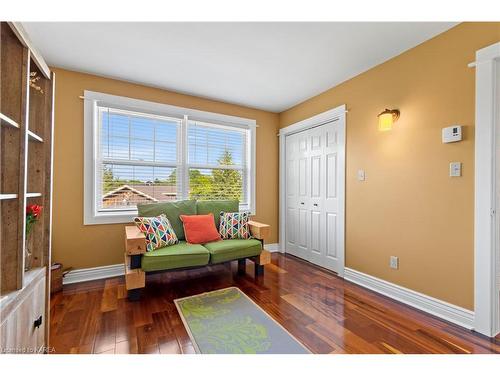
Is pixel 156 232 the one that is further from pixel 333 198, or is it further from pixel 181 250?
pixel 333 198

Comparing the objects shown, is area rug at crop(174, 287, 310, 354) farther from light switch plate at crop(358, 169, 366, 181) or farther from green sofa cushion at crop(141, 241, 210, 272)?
light switch plate at crop(358, 169, 366, 181)

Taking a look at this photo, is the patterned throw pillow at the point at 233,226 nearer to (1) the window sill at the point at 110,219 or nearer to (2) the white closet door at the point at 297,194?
(2) the white closet door at the point at 297,194

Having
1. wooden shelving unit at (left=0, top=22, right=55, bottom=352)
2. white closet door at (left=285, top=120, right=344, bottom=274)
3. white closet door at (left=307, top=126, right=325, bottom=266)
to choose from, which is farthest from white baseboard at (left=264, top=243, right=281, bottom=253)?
wooden shelving unit at (left=0, top=22, right=55, bottom=352)

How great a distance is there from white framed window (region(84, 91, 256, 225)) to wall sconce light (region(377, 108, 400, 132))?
194 centimetres

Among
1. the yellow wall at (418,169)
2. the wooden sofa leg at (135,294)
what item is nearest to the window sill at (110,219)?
the wooden sofa leg at (135,294)

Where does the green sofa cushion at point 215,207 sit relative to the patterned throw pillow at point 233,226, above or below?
above

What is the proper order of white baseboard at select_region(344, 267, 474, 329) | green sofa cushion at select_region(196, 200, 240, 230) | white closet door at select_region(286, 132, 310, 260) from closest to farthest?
white baseboard at select_region(344, 267, 474, 329)
green sofa cushion at select_region(196, 200, 240, 230)
white closet door at select_region(286, 132, 310, 260)

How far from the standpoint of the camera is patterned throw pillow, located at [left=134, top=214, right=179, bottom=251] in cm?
238

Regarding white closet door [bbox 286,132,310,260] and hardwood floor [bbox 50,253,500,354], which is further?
white closet door [bbox 286,132,310,260]

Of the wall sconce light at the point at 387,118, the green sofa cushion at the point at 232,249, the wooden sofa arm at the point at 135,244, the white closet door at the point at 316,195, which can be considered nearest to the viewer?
the wooden sofa arm at the point at 135,244

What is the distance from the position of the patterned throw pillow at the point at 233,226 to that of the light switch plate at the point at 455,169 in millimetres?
2117

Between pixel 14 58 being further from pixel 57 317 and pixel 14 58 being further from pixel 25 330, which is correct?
pixel 57 317

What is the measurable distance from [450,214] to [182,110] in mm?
3162

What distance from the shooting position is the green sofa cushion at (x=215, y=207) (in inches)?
122
